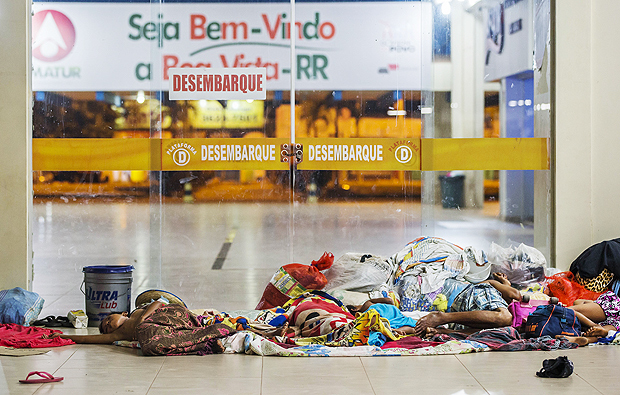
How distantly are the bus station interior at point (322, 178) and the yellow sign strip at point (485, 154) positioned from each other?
4cm

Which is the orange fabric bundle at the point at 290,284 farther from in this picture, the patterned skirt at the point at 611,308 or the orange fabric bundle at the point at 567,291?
the patterned skirt at the point at 611,308

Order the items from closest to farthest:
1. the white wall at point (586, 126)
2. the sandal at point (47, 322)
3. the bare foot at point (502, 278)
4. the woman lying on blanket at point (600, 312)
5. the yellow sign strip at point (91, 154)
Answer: the woman lying on blanket at point (600, 312) < the sandal at point (47, 322) < the bare foot at point (502, 278) < the yellow sign strip at point (91, 154) < the white wall at point (586, 126)

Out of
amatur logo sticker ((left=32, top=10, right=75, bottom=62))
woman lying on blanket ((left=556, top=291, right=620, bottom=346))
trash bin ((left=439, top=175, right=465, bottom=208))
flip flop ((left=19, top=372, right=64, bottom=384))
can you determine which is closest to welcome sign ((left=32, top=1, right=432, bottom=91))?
amatur logo sticker ((left=32, top=10, right=75, bottom=62))

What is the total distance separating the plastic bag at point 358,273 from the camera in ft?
17.4

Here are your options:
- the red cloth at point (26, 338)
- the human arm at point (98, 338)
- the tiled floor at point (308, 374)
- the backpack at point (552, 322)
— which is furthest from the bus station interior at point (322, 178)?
the tiled floor at point (308, 374)

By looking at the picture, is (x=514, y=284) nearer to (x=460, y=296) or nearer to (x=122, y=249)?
(x=460, y=296)

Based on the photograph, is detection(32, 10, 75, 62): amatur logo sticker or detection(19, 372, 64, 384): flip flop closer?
detection(19, 372, 64, 384): flip flop

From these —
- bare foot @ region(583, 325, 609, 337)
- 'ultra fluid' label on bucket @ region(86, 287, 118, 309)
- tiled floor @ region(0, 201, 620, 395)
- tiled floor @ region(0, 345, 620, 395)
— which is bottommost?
tiled floor @ region(0, 345, 620, 395)

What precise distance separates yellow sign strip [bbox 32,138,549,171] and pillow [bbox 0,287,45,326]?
46.6 inches

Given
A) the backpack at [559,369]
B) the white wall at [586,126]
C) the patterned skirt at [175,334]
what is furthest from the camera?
the white wall at [586,126]

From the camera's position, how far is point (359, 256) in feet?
18.1

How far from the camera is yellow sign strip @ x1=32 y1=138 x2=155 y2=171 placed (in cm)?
571

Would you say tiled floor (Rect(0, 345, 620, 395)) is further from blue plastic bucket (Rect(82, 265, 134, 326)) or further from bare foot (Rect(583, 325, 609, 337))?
blue plastic bucket (Rect(82, 265, 134, 326))

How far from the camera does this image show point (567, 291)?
521 centimetres
